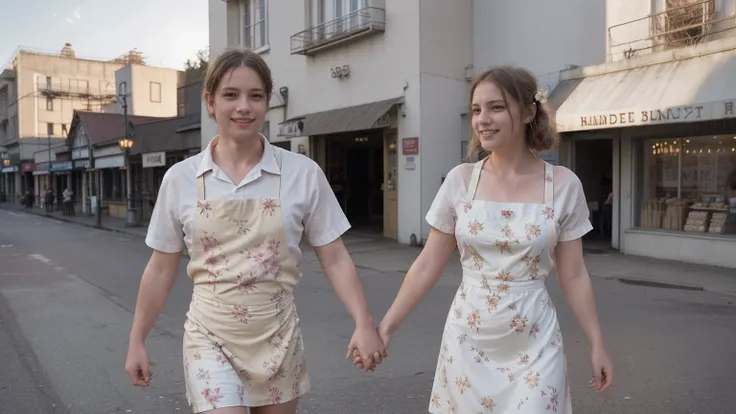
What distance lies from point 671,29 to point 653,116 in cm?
212

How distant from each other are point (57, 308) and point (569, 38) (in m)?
11.6

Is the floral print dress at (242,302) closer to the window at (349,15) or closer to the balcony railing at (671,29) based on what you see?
the balcony railing at (671,29)

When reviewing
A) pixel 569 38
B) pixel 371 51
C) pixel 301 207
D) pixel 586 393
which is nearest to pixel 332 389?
pixel 586 393

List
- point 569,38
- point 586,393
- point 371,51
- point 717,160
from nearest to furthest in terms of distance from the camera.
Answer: point 586,393, point 717,160, point 569,38, point 371,51

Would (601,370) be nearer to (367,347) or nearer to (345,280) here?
(367,347)

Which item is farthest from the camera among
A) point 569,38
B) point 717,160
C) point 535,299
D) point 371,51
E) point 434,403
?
point 371,51

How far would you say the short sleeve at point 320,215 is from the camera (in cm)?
263

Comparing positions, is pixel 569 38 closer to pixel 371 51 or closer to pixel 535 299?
pixel 371 51

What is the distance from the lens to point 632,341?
6.53 metres

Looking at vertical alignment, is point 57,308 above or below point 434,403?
below

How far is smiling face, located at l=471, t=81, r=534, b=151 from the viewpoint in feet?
8.89

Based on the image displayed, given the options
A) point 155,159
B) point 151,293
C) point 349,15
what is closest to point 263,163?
point 151,293

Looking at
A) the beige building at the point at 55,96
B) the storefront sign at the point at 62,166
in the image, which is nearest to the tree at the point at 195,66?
the beige building at the point at 55,96

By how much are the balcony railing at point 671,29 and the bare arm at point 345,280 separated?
10.7 metres
